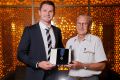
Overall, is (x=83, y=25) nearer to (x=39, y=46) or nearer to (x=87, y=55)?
(x=87, y=55)

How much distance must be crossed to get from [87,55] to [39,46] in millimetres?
452

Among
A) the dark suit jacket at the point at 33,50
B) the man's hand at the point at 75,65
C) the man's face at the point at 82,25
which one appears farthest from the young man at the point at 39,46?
the man's face at the point at 82,25

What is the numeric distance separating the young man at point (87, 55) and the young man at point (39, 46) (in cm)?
23

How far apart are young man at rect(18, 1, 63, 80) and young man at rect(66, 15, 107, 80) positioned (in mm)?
227

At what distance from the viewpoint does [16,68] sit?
4559 millimetres

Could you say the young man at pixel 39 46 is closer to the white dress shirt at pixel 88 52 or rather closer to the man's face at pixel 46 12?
the man's face at pixel 46 12

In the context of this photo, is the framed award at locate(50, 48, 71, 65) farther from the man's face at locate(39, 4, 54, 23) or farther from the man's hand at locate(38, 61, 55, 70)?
the man's face at locate(39, 4, 54, 23)

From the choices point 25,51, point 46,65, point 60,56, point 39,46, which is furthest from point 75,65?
point 25,51

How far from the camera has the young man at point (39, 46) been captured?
2.74 meters

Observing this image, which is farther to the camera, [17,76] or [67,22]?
[67,22]

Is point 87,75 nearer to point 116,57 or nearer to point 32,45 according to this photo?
point 32,45

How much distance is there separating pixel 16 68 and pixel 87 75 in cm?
201

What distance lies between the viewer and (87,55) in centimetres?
276

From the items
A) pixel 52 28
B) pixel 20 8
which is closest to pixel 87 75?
pixel 52 28
